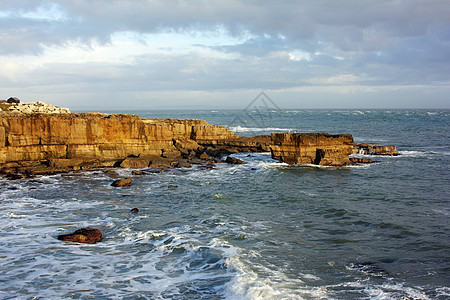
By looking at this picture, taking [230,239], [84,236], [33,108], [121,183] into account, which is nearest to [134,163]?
[121,183]

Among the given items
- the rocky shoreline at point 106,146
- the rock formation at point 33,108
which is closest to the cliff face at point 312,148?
the rocky shoreline at point 106,146

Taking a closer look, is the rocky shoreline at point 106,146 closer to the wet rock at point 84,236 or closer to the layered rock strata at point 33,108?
the layered rock strata at point 33,108

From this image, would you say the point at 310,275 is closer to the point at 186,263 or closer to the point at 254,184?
the point at 186,263

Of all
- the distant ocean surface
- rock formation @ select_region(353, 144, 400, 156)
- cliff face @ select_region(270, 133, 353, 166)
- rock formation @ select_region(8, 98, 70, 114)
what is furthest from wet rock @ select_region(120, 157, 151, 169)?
rock formation @ select_region(353, 144, 400, 156)

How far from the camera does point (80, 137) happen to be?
84.6 ft

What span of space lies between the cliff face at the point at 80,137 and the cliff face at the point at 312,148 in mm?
8941

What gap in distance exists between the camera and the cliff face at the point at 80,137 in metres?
24.2

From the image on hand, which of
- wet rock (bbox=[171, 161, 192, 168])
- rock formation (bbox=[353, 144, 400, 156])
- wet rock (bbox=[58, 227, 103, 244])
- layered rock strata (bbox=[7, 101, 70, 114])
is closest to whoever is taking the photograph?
wet rock (bbox=[58, 227, 103, 244])

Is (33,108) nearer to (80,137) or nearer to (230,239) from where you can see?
(80,137)

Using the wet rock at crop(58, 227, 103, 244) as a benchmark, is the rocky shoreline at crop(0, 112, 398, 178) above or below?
above

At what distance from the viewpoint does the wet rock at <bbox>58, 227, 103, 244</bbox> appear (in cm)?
1131

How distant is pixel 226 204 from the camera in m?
16.1

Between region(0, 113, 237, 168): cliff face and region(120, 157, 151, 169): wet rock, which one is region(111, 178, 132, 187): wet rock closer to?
region(120, 157, 151, 169): wet rock

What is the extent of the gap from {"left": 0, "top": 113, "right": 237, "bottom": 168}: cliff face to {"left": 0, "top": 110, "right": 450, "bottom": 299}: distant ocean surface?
4325 millimetres
